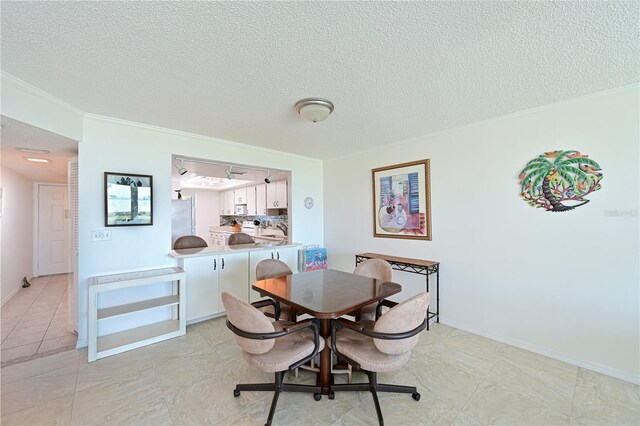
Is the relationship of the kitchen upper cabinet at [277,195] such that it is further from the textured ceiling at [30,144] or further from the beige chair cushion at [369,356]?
the beige chair cushion at [369,356]

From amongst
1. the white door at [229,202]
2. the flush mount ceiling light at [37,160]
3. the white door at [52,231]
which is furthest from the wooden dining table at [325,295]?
the white door at [52,231]

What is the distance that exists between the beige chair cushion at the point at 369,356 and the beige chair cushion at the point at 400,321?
0.29ft

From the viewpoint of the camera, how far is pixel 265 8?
4.35 feet

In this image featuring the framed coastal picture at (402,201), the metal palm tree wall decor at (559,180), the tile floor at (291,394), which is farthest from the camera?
the framed coastal picture at (402,201)

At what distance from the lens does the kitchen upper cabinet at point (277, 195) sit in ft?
18.0

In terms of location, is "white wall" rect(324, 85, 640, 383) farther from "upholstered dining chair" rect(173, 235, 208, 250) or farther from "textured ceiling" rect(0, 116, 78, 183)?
"textured ceiling" rect(0, 116, 78, 183)

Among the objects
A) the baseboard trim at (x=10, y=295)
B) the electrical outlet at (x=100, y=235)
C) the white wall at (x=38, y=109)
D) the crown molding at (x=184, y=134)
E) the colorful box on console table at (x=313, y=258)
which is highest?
the crown molding at (x=184, y=134)

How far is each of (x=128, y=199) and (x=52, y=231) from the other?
4.65m

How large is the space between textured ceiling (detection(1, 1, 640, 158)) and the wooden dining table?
165 cm

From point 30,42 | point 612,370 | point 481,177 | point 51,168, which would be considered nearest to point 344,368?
point 612,370

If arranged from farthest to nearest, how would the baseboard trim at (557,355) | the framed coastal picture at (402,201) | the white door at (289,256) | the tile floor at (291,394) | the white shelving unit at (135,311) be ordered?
1. the white door at (289,256)
2. the framed coastal picture at (402,201)
3. the white shelving unit at (135,311)
4. the baseboard trim at (557,355)
5. the tile floor at (291,394)

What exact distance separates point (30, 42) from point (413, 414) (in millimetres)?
3333

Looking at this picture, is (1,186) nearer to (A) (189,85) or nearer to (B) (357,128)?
(A) (189,85)

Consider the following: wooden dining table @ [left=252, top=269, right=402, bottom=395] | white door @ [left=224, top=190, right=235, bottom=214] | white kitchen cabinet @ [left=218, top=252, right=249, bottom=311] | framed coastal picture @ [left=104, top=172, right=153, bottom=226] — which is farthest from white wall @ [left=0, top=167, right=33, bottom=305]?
wooden dining table @ [left=252, top=269, right=402, bottom=395]
